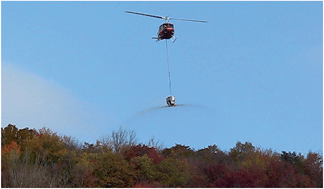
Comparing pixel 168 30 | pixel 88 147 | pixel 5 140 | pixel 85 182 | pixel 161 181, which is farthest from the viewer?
pixel 88 147

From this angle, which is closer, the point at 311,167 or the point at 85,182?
the point at 85,182

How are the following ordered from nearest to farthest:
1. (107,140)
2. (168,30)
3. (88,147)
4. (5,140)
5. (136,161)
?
(168,30), (136,161), (5,140), (88,147), (107,140)

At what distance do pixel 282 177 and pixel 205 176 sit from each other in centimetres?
840

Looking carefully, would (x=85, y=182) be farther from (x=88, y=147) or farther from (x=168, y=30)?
(x=88, y=147)

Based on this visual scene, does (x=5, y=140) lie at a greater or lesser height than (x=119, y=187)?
greater

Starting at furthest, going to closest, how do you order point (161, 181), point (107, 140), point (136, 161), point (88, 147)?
point (107, 140)
point (88, 147)
point (136, 161)
point (161, 181)

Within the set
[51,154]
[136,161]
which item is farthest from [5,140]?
[136,161]

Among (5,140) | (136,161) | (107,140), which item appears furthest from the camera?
(107,140)

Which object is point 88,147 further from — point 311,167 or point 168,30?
point 168,30

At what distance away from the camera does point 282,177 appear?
5447cm

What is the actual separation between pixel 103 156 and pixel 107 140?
32231 mm

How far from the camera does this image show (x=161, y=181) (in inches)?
2080

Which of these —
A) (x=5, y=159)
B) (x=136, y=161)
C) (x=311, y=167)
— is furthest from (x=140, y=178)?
(x=311, y=167)

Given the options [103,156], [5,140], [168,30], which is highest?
[168,30]
